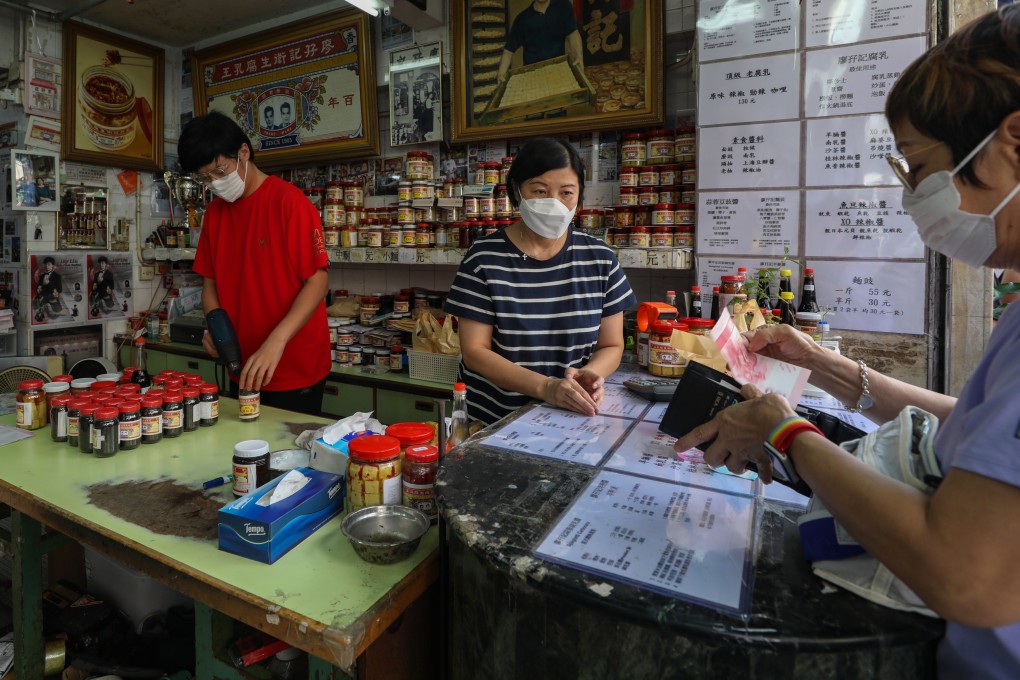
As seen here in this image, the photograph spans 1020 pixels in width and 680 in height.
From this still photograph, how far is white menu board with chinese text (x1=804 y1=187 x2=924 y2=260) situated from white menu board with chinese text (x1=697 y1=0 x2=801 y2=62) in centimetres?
74

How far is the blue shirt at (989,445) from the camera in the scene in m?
0.58

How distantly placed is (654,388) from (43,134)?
15.9ft

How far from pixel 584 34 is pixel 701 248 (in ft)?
4.70

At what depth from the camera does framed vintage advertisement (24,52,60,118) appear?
409cm

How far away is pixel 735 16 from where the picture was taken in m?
2.80

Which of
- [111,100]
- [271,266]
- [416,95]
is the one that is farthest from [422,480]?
[111,100]

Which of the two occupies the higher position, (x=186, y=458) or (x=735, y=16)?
(x=735, y=16)

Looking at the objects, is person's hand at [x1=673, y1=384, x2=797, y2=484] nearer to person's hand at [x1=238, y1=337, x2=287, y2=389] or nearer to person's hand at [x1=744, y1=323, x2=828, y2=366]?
person's hand at [x1=744, y1=323, x2=828, y2=366]

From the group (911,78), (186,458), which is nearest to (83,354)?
(186,458)

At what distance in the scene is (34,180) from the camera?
13.7 ft

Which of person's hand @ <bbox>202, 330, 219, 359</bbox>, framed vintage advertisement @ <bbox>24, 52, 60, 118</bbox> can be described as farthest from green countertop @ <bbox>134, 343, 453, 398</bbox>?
framed vintage advertisement @ <bbox>24, 52, 60, 118</bbox>

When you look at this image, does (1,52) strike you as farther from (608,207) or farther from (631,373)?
(631,373)

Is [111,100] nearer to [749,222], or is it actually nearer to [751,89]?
[751,89]

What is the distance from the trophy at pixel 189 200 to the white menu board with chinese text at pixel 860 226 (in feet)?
14.5
